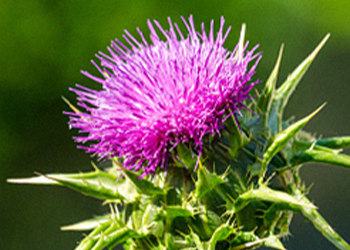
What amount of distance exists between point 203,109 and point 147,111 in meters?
0.17

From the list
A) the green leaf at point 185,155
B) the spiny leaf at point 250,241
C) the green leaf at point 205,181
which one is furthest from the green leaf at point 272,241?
the green leaf at point 185,155

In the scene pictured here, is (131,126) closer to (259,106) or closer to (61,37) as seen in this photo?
(259,106)

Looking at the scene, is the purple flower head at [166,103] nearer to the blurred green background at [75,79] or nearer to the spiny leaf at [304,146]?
the spiny leaf at [304,146]

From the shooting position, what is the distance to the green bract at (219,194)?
164 cm

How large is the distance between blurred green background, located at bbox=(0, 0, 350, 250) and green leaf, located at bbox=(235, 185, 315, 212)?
3.32m

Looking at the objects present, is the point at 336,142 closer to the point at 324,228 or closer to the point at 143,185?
the point at 324,228

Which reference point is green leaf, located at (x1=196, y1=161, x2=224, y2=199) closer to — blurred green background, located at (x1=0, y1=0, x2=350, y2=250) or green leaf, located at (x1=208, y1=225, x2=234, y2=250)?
green leaf, located at (x1=208, y1=225, x2=234, y2=250)

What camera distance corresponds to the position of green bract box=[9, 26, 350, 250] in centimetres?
164

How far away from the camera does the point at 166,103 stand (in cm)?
165

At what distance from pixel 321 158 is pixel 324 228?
0.23 meters

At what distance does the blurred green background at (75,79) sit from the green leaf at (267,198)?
3.32m

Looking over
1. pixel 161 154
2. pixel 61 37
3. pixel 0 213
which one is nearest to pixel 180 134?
pixel 161 154

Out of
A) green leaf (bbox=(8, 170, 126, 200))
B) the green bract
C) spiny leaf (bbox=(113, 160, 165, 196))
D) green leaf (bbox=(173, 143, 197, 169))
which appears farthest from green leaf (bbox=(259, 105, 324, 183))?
green leaf (bbox=(8, 170, 126, 200))

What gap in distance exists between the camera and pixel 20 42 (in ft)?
17.4
